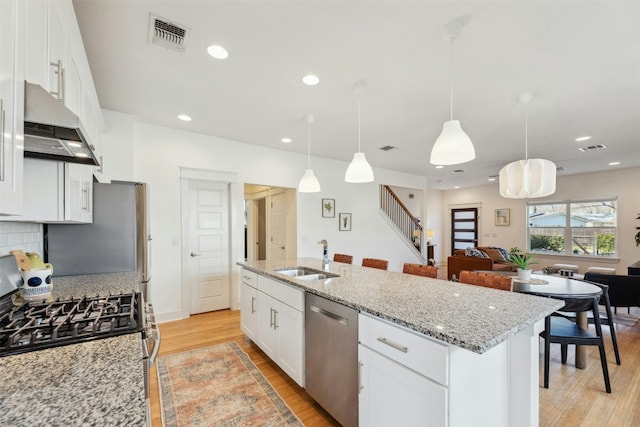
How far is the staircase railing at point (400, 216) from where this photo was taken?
282 inches

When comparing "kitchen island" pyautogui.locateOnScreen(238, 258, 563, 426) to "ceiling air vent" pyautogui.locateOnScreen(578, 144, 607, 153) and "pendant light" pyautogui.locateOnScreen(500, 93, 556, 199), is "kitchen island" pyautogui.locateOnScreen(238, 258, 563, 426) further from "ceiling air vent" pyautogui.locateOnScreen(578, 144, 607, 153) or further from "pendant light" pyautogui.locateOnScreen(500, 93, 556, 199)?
"ceiling air vent" pyautogui.locateOnScreen(578, 144, 607, 153)

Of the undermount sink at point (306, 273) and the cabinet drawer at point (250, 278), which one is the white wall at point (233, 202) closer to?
the cabinet drawer at point (250, 278)

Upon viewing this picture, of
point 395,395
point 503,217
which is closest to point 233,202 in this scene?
point 395,395

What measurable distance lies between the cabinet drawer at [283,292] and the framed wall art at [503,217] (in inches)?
337

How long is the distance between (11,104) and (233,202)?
3.75 metres

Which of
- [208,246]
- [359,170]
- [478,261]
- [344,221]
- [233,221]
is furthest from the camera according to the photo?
[344,221]

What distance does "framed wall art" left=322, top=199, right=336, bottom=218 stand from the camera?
5672 millimetres

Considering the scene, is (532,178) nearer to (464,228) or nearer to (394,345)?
(394,345)

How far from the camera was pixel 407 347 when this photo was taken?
4.35ft

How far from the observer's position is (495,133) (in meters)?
4.11

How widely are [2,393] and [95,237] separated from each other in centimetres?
224

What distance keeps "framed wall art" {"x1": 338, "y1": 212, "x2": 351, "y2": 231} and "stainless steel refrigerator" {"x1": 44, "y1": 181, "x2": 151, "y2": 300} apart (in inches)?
148

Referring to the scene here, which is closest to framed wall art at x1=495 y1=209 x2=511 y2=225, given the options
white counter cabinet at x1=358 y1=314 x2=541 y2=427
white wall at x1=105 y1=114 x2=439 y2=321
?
white wall at x1=105 y1=114 x2=439 y2=321

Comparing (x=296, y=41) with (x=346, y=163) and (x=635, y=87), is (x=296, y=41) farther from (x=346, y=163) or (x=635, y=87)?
(x=346, y=163)
